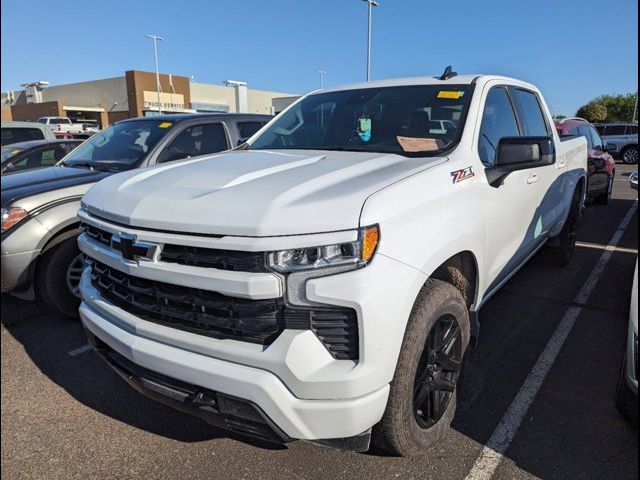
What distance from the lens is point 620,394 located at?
2541 millimetres

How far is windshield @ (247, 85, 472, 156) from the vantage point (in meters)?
2.99

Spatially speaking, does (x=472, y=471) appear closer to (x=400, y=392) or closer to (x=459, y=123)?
(x=400, y=392)

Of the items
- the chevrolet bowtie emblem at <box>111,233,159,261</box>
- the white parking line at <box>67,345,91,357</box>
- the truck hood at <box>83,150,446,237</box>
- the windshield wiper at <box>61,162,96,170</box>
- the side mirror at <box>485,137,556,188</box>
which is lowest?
the white parking line at <box>67,345,91,357</box>

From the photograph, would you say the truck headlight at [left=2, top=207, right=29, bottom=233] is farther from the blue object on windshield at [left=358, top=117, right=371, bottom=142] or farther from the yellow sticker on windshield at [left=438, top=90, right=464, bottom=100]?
the yellow sticker on windshield at [left=438, top=90, right=464, bottom=100]

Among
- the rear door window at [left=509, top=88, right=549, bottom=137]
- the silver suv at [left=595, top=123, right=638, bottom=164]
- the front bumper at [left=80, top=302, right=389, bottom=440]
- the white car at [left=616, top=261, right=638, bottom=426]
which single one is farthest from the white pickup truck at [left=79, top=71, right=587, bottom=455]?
the silver suv at [left=595, top=123, right=638, bottom=164]

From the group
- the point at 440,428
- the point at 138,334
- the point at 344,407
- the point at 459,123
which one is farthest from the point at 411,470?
the point at 459,123

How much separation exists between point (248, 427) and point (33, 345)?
2.63 meters

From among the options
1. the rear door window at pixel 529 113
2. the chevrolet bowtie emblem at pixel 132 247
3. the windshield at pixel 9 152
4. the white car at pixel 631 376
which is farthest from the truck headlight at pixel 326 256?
the windshield at pixel 9 152

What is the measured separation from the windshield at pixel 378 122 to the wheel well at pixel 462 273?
0.64 m

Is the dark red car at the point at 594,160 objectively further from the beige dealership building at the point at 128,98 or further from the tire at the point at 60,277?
the beige dealership building at the point at 128,98

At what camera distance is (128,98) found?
43.0 metres

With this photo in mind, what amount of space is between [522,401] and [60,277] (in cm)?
356

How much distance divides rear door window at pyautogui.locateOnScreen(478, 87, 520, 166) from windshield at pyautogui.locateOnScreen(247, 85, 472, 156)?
0.20 m

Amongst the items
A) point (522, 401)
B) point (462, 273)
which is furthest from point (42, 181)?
point (522, 401)
